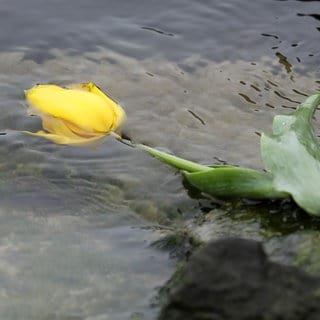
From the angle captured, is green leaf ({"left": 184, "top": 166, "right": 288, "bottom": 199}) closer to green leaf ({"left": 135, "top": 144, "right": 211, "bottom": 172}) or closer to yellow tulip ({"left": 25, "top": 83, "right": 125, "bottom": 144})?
green leaf ({"left": 135, "top": 144, "right": 211, "bottom": 172})

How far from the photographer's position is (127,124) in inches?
147

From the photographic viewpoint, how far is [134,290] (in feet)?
8.70

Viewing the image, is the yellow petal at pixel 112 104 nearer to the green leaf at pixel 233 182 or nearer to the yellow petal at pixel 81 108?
the yellow petal at pixel 81 108

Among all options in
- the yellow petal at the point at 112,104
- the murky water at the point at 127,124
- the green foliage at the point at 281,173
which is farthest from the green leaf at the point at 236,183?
the yellow petal at the point at 112,104

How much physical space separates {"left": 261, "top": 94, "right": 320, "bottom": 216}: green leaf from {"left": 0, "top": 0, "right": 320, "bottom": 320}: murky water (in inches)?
6.2

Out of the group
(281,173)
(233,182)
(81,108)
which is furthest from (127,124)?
(281,173)

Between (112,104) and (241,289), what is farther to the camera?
(112,104)

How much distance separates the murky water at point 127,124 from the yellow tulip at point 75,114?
54 mm

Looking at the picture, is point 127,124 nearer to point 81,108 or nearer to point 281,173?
point 81,108

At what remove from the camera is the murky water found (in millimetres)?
2740

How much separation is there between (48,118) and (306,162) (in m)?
1.22

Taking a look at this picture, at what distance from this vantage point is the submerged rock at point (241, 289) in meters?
1.93

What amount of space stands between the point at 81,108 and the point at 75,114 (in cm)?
4

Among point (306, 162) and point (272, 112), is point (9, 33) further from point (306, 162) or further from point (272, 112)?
point (306, 162)
